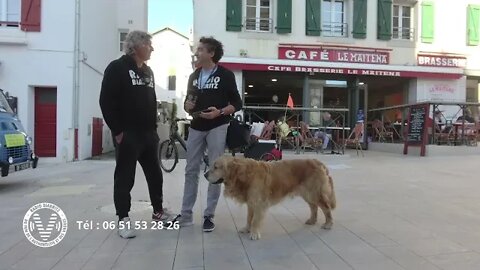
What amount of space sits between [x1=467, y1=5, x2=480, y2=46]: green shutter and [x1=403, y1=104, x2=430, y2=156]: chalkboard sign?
605cm

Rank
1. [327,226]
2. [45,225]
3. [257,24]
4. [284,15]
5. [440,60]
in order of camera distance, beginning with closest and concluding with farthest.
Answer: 1. [327,226]
2. [45,225]
3. [284,15]
4. [257,24]
5. [440,60]

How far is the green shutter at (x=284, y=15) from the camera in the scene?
60.2 feet

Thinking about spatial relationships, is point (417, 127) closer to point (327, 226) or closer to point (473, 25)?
point (473, 25)

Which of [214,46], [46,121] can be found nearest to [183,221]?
[214,46]

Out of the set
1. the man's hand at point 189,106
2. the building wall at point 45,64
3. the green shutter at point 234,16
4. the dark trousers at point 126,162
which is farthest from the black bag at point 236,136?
the green shutter at point 234,16

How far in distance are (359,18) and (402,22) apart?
7.45ft

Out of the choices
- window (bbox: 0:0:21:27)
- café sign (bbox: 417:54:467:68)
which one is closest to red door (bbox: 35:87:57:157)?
window (bbox: 0:0:21:27)

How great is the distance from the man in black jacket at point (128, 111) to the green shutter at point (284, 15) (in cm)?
1416

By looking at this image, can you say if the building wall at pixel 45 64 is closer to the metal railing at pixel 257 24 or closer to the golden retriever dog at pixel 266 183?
the metal railing at pixel 257 24

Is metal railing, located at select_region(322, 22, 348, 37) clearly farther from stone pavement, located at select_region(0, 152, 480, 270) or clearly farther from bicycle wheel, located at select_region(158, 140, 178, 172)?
stone pavement, located at select_region(0, 152, 480, 270)

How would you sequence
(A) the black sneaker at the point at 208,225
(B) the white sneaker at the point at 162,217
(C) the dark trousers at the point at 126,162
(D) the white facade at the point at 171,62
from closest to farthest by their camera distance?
(C) the dark trousers at the point at 126,162
(A) the black sneaker at the point at 208,225
(B) the white sneaker at the point at 162,217
(D) the white facade at the point at 171,62

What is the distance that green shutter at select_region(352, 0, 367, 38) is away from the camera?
19.0 meters

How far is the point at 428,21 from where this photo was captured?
63.6 ft

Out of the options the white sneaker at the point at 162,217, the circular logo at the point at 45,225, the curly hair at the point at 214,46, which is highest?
the curly hair at the point at 214,46
